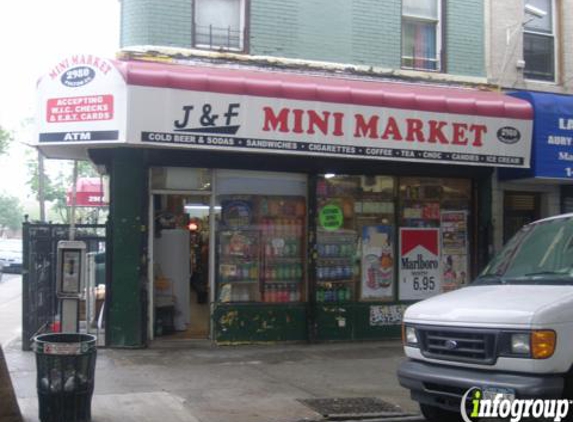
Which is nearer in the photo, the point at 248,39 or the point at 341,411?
the point at 341,411

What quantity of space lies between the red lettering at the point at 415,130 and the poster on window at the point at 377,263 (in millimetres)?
1791

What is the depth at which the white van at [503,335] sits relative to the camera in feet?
18.1

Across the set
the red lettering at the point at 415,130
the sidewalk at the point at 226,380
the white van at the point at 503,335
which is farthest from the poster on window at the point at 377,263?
the white van at the point at 503,335

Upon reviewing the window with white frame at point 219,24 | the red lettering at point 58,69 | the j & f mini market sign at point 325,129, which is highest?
the window with white frame at point 219,24

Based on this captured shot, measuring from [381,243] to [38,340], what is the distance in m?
6.95

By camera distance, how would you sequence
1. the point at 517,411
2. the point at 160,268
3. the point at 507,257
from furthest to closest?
1. the point at 160,268
2. the point at 507,257
3. the point at 517,411

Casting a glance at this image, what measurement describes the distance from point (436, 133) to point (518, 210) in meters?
3.27

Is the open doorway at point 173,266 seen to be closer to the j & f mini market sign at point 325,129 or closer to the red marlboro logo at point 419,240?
the j & f mini market sign at point 325,129

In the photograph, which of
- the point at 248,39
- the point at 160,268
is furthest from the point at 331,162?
the point at 160,268

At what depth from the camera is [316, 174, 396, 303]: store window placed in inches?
466

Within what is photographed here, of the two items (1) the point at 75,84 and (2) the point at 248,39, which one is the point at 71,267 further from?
(2) the point at 248,39

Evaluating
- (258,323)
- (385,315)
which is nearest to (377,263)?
(385,315)

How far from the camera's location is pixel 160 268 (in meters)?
11.4
